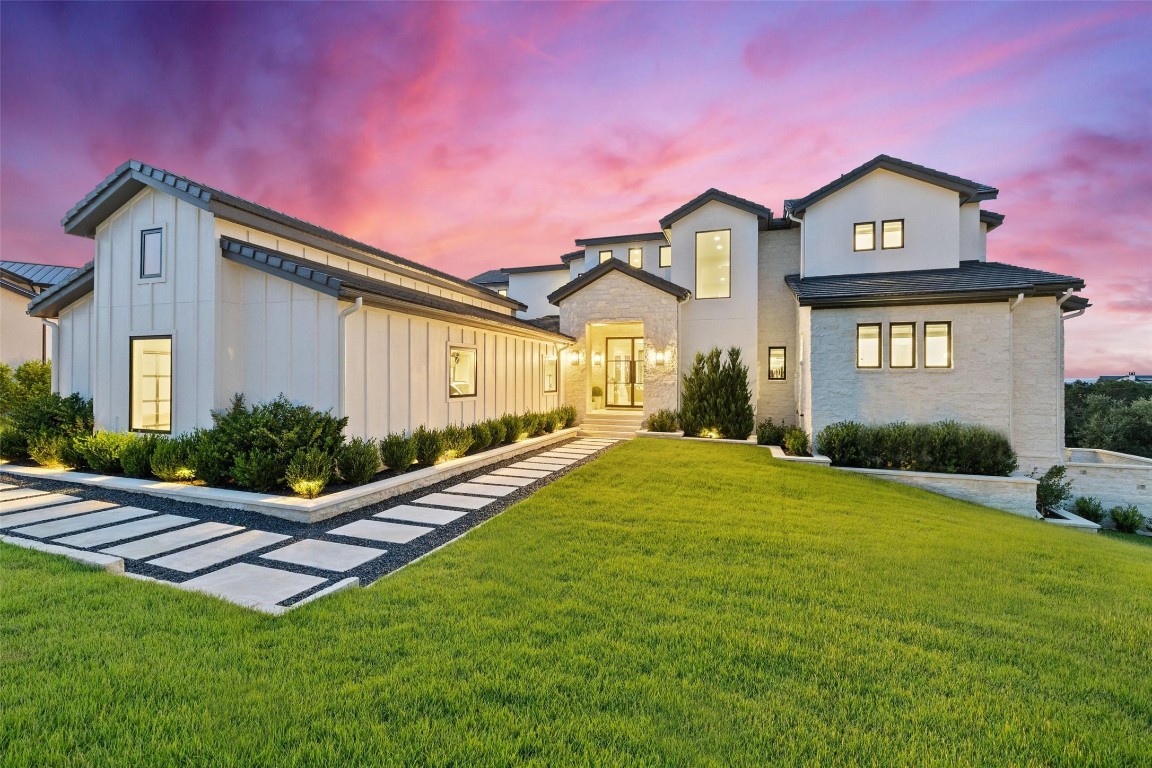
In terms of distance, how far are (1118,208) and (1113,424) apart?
32.7 feet

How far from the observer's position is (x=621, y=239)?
19938mm

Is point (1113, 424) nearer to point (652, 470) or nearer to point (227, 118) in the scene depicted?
point (652, 470)

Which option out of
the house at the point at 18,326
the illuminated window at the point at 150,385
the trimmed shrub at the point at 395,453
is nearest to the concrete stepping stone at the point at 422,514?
the trimmed shrub at the point at 395,453

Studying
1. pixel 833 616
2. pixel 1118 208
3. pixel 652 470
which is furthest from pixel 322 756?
pixel 1118 208

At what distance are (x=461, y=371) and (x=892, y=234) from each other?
41.1 feet

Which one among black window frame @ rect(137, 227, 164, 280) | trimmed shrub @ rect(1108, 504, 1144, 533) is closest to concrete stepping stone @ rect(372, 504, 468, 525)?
black window frame @ rect(137, 227, 164, 280)

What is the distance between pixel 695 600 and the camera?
3621mm

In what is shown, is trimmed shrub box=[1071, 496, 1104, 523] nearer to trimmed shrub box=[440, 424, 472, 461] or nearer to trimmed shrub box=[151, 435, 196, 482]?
trimmed shrub box=[440, 424, 472, 461]

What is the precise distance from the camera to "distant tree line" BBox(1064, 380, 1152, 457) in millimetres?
18125

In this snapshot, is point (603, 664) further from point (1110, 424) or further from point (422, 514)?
point (1110, 424)

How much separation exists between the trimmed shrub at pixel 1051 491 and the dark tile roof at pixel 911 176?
739 cm

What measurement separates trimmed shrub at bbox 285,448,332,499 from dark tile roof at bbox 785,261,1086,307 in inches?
436

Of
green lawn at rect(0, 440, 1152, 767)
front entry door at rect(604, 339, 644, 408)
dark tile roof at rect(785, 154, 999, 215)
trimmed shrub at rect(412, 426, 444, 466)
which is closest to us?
green lawn at rect(0, 440, 1152, 767)

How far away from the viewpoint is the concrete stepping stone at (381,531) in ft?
17.8
